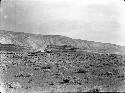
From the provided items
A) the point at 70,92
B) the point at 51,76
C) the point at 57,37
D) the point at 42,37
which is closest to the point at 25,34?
the point at 42,37

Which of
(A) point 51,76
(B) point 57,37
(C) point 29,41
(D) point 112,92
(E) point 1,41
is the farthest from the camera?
(B) point 57,37

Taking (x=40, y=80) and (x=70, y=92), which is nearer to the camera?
(x=70, y=92)

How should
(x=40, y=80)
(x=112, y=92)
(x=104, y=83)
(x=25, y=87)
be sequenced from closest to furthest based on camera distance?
(x=112, y=92) → (x=25, y=87) → (x=104, y=83) → (x=40, y=80)

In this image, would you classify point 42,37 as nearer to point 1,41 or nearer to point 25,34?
point 25,34

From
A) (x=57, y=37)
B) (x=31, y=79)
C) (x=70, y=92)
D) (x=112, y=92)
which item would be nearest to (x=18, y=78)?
(x=31, y=79)

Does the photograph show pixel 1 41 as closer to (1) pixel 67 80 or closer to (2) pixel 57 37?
(2) pixel 57 37

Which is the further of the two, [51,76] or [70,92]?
[51,76]
